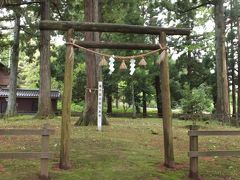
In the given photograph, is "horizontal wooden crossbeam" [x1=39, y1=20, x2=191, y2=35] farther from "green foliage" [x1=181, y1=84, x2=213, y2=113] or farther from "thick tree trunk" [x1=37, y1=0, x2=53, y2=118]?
"thick tree trunk" [x1=37, y1=0, x2=53, y2=118]

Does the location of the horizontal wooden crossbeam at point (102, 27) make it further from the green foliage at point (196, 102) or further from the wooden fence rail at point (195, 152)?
the green foliage at point (196, 102)

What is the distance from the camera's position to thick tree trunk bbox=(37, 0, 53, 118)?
20.3 metres

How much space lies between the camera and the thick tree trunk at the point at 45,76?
20.3m

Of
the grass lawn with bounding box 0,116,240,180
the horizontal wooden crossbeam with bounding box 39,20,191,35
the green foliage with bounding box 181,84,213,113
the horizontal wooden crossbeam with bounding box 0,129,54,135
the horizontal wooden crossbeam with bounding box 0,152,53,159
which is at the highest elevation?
the horizontal wooden crossbeam with bounding box 39,20,191,35

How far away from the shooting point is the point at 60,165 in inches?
296

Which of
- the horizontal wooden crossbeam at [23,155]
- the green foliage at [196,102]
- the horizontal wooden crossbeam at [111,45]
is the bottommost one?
the horizontal wooden crossbeam at [23,155]

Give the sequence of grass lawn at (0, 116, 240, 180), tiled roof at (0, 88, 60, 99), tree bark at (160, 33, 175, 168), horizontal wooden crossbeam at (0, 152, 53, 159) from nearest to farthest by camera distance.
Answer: horizontal wooden crossbeam at (0, 152, 53, 159) < grass lawn at (0, 116, 240, 180) < tree bark at (160, 33, 175, 168) < tiled roof at (0, 88, 60, 99)

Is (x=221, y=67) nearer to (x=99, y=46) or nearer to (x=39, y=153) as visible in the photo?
(x=99, y=46)

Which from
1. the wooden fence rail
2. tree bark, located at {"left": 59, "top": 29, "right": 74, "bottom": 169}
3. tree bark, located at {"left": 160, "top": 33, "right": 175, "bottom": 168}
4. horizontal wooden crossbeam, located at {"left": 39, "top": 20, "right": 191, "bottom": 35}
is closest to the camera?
the wooden fence rail

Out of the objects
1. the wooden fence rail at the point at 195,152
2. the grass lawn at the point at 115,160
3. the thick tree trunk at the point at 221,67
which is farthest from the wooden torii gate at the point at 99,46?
the thick tree trunk at the point at 221,67

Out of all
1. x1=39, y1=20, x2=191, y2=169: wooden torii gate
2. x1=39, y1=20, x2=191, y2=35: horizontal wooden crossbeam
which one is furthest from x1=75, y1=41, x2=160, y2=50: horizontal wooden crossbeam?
x1=39, y1=20, x2=191, y2=35: horizontal wooden crossbeam

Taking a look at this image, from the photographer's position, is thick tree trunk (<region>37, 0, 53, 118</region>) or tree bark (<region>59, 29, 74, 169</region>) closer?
tree bark (<region>59, 29, 74, 169</region>)

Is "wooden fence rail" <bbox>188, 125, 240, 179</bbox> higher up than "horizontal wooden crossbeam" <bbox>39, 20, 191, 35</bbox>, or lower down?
lower down

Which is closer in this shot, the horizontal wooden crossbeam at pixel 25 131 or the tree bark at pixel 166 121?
the horizontal wooden crossbeam at pixel 25 131
